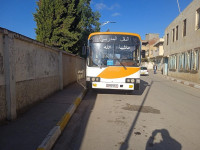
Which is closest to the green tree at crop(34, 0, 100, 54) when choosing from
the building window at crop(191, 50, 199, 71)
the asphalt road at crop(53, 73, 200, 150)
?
the asphalt road at crop(53, 73, 200, 150)

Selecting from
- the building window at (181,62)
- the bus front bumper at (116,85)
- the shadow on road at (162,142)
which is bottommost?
the shadow on road at (162,142)

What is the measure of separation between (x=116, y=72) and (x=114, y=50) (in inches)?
40.4

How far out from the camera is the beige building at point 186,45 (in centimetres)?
1543

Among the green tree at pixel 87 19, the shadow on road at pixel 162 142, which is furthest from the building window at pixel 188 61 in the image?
the shadow on road at pixel 162 142

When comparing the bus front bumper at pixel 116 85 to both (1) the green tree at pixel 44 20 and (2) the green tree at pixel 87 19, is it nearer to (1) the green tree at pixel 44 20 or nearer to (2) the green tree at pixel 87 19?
(1) the green tree at pixel 44 20

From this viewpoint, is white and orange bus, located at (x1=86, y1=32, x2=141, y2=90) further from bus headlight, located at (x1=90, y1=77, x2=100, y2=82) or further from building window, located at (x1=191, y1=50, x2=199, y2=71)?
building window, located at (x1=191, y1=50, x2=199, y2=71)

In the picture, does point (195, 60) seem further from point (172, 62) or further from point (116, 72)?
point (116, 72)

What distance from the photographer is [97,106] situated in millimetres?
6164

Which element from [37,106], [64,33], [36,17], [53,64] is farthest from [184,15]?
[37,106]

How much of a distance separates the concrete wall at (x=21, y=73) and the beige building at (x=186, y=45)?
13.5 meters

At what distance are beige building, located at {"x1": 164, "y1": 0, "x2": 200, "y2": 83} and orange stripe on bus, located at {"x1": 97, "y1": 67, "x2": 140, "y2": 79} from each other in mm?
9928

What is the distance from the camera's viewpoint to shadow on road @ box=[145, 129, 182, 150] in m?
3.17

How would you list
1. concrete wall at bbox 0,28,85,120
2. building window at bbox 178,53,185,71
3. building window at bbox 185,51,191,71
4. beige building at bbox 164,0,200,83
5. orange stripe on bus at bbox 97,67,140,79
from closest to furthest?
concrete wall at bbox 0,28,85,120
orange stripe on bus at bbox 97,67,140,79
beige building at bbox 164,0,200,83
building window at bbox 185,51,191,71
building window at bbox 178,53,185,71

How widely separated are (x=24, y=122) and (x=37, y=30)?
11.0 meters
